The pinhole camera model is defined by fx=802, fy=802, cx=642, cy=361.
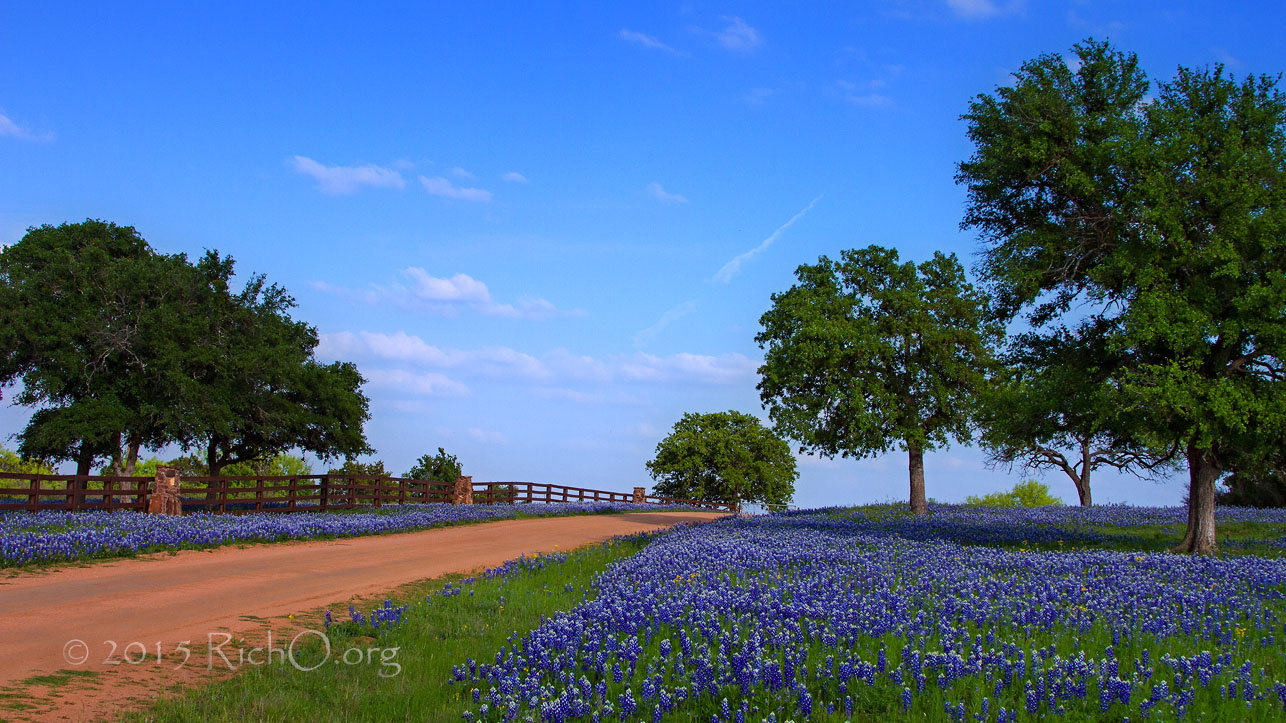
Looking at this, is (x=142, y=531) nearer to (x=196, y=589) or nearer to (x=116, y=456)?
(x=196, y=589)

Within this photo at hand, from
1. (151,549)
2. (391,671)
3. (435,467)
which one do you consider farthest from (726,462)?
(391,671)

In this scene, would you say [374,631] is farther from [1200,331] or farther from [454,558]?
[1200,331]

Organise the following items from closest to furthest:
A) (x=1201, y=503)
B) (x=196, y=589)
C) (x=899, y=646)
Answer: (x=899, y=646), (x=196, y=589), (x=1201, y=503)

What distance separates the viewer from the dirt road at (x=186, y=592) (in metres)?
9.02

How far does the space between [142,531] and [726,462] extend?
42.1 meters

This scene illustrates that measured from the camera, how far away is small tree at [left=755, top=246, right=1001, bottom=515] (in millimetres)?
30500

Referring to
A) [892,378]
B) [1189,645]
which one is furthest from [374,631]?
[892,378]

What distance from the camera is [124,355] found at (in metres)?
37.0

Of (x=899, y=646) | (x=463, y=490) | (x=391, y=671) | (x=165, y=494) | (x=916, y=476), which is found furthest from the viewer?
(x=463, y=490)

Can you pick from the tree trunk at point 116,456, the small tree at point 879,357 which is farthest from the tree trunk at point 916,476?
the tree trunk at point 116,456

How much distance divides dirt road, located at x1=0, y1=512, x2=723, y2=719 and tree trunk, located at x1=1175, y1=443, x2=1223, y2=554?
15.0 metres

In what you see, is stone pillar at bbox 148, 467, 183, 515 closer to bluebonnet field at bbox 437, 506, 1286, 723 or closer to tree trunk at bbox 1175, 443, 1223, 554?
bluebonnet field at bbox 437, 506, 1286, 723

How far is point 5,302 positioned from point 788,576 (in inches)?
1516

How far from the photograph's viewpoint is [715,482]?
193 feet
